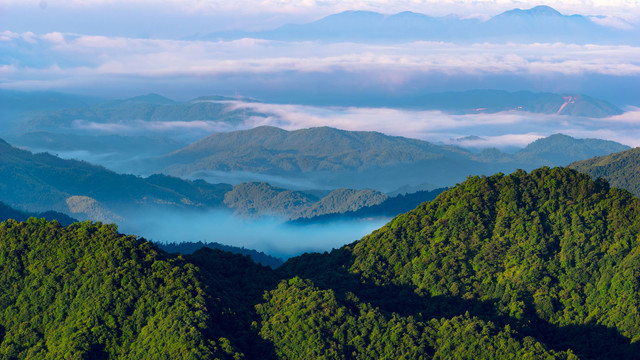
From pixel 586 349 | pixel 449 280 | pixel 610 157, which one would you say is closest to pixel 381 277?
pixel 449 280

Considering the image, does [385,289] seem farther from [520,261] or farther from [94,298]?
[94,298]

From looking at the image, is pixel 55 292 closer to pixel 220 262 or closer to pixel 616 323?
pixel 220 262

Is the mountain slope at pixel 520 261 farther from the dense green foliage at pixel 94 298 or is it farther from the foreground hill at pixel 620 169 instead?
the foreground hill at pixel 620 169

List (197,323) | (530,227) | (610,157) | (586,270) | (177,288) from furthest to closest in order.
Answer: (610,157) → (530,227) → (586,270) → (177,288) → (197,323)

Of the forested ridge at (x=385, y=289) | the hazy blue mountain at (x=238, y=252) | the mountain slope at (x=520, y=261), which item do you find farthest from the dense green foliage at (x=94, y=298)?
the hazy blue mountain at (x=238, y=252)

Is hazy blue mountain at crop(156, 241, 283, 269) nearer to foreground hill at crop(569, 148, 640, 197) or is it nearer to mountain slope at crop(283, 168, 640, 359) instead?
foreground hill at crop(569, 148, 640, 197)

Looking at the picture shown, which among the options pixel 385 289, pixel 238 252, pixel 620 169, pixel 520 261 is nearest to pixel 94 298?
pixel 385 289
